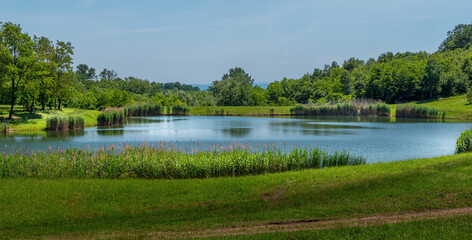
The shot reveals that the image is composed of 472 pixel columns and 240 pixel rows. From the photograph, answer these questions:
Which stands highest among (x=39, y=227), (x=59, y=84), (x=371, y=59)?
(x=371, y=59)

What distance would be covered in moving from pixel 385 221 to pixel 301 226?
2.32 m

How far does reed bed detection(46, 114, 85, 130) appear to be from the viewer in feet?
158

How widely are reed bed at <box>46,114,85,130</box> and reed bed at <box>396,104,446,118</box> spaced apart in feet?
194

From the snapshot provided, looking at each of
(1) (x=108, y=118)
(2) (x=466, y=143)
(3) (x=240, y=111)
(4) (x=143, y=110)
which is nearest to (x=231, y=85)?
(3) (x=240, y=111)

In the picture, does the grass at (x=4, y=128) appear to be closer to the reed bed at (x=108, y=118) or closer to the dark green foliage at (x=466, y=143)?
the reed bed at (x=108, y=118)

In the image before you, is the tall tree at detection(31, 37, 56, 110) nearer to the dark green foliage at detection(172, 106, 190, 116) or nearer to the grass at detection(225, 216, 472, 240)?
the dark green foliage at detection(172, 106, 190, 116)

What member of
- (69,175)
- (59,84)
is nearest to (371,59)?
(59,84)

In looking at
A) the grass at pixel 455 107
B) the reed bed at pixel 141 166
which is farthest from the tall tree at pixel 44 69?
the grass at pixel 455 107

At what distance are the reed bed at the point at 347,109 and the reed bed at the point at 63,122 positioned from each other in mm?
57296

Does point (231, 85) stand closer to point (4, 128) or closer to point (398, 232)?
point (4, 128)

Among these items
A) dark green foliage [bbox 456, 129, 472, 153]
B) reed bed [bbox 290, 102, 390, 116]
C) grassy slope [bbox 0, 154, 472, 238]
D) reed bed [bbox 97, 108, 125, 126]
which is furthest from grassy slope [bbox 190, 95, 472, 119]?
grassy slope [bbox 0, 154, 472, 238]

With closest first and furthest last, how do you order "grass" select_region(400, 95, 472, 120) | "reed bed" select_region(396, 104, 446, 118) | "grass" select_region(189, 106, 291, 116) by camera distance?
"grass" select_region(400, 95, 472, 120)
"reed bed" select_region(396, 104, 446, 118)
"grass" select_region(189, 106, 291, 116)

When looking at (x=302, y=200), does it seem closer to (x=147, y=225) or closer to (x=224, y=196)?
(x=224, y=196)

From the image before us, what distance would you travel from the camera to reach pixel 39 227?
450 inches
